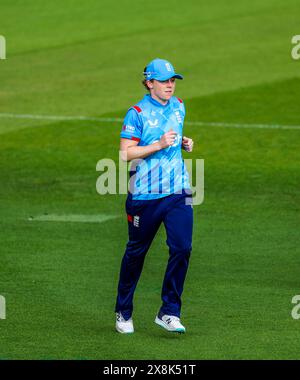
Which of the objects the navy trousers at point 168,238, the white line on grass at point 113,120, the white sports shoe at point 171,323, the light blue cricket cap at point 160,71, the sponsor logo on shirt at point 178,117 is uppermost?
the white line on grass at point 113,120

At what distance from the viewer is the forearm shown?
1269 cm

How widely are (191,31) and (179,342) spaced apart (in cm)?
2358

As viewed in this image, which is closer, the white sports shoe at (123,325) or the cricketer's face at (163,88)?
the cricketer's face at (163,88)

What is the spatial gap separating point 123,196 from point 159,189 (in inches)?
309

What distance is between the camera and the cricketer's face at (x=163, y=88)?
12930 mm

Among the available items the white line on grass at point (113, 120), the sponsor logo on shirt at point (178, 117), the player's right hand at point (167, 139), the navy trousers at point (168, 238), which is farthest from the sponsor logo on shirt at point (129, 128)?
the white line on grass at point (113, 120)

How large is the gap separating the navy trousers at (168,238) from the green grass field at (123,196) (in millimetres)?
331

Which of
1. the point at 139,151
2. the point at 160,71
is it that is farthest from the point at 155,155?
the point at 160,71

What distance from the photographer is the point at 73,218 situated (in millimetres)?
18953

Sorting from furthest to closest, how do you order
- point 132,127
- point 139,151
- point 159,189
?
point 159,189
point 132,127
point 139,151

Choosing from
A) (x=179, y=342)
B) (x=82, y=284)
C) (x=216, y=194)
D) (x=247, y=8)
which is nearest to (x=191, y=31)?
(x=247, y=8)

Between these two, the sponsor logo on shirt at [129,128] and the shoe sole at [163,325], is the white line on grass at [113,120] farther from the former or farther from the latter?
the sponsor logo on shirt at [129,128]

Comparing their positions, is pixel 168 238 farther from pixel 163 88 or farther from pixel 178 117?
pixel 163 88

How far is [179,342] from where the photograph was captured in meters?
12.7
